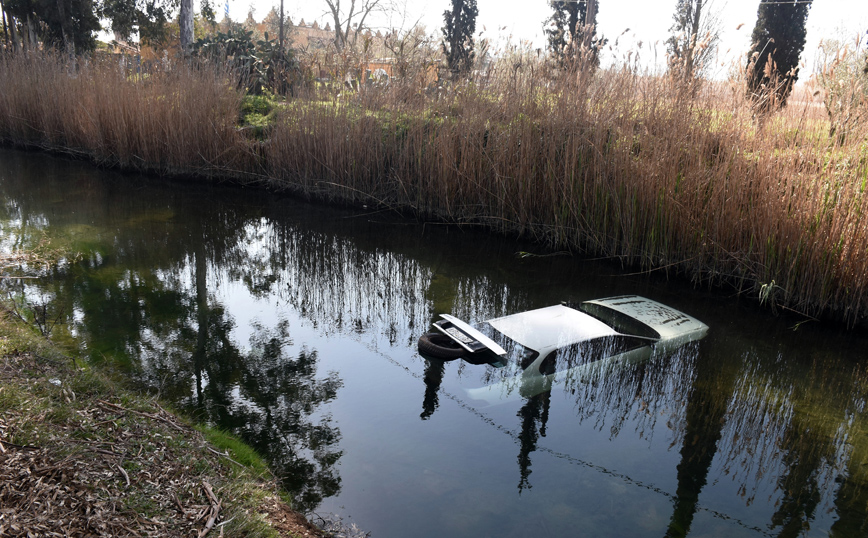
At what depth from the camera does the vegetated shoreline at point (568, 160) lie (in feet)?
15.2

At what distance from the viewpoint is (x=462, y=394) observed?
3.38m

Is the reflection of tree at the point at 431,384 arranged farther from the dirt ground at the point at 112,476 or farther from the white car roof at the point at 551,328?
the dirt ground at the point at 112,476

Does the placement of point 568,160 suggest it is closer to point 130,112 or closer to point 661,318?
point 661,318

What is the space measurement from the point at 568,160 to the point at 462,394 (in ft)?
11.1

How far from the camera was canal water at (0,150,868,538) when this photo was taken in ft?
8.37

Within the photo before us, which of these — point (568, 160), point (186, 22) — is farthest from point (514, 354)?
point (186, 22)

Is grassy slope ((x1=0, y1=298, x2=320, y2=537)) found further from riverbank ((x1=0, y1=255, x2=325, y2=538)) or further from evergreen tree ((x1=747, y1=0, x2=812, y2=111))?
evergreen tree ((x1=747, y1=0, x2=812, y2=111))

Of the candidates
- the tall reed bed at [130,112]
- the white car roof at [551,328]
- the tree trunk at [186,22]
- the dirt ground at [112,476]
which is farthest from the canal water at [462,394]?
the tree trunk at [186,22]

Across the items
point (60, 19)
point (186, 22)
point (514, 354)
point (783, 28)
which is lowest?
point (514, 354)

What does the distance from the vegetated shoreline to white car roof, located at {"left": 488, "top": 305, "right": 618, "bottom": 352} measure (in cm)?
199

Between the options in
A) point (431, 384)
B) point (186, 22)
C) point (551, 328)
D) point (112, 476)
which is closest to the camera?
point (112, 476)

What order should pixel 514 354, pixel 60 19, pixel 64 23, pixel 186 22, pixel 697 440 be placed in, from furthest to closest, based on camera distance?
pixel 60 19 → pixel 64 23 → pixel 186 22 → pixel 514 354 → pixel 697 440

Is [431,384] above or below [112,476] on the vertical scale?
below

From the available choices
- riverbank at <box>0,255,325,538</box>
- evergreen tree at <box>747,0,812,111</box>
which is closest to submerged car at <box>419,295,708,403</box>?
riverbank at <box>0,255,325,538</box>
